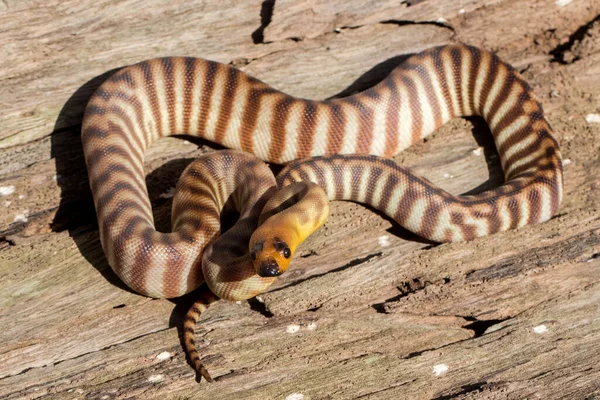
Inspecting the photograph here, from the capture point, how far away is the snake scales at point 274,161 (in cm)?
650

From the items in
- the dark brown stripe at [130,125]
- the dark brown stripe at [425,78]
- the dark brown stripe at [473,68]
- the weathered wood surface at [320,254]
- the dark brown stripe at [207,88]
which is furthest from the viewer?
the dark brown stripe at [473,68]

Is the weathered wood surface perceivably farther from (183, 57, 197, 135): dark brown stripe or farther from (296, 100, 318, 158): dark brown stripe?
(296, 100, 318, 158): dark brown stripe

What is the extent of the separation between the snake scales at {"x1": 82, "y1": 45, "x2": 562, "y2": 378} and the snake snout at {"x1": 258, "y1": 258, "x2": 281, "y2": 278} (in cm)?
1

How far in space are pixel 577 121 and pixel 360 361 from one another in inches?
178

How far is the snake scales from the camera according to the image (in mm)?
6496

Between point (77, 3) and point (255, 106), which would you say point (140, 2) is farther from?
point (255, 106)

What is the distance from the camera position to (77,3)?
27.7ft

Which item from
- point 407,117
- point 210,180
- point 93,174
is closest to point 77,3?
point 93,174

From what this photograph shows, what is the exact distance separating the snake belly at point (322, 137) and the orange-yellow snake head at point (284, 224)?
2.09 feet

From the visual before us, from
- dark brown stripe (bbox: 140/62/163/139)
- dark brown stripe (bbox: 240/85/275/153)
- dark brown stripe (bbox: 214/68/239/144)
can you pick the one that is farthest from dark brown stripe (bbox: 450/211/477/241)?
dark brown stripe (bbox: 140/62/163/139)

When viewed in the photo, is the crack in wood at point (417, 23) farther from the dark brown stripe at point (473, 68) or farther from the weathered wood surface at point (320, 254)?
the dark brown stripe at point (473, 68)

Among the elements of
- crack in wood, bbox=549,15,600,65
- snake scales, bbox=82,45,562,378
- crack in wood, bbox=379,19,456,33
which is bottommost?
snake scales, bbox=82,45,562,378

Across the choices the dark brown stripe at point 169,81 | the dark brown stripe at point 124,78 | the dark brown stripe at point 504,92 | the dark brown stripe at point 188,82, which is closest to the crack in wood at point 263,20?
the dark brown stripe at point 188,82

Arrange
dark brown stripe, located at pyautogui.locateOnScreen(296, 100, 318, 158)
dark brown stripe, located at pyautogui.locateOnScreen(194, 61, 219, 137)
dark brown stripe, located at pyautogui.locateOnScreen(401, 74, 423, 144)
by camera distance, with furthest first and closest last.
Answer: dark brown stripe, located at pyautogui.locateOnScreen(401, 74, 423, 144), dark brown stripe, located at pyautogui.locateOnScreen(194, 61, 219, 137), dark brown stripe, located at pyautogui.locateOnScreen(296, 100, 318, 158)
